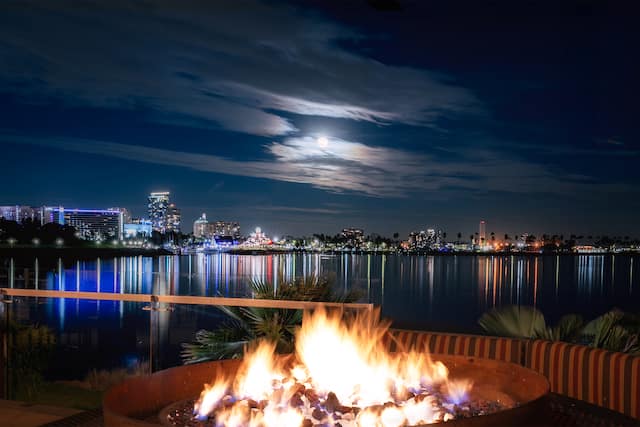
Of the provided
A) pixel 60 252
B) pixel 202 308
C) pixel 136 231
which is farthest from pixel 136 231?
pixel 202 308

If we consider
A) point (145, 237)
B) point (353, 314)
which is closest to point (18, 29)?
point (353, 314)

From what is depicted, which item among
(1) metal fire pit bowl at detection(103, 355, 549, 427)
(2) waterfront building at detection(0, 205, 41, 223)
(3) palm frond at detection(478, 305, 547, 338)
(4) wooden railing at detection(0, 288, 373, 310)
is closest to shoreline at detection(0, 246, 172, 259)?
(2) waterfront building at detection(0, 205, 41, 223)

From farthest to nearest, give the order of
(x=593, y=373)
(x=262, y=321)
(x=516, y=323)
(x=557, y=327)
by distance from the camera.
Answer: (x=262, y=321)
(x=516, y=323)
(x=557, y=327)
(x=593, y=373)

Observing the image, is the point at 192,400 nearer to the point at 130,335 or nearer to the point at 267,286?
the point at 267,286

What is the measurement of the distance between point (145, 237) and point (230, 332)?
18135 centimetres

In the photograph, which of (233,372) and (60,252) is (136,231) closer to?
(60,252)

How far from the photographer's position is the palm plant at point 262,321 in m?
6.58

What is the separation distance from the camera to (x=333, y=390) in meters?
3.31

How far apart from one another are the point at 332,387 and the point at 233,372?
0.58 m

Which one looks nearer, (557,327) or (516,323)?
(557,327)

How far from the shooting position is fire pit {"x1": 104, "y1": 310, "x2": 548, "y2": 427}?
2818 millimetres

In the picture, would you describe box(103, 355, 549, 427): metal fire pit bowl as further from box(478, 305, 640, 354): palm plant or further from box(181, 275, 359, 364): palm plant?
box(478, 305, 640, 354): palm plant

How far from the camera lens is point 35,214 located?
7185 inches

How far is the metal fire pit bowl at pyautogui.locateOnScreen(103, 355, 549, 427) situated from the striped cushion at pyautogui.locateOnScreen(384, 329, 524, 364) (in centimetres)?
98
